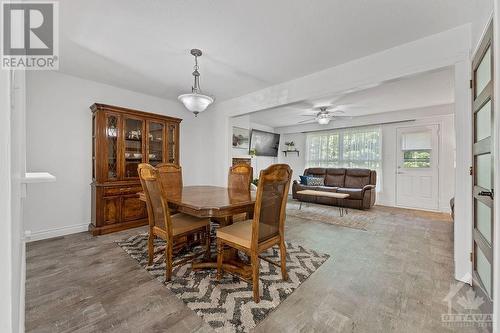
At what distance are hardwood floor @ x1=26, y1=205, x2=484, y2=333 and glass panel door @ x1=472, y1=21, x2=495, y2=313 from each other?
0.32 metres

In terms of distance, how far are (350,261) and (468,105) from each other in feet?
6.31

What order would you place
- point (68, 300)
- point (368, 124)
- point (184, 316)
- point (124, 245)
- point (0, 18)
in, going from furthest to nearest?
1. point (368, 124)
2. point (124, 245)
3. point (68, 300)
4. point (184, 316)
5. point (0, 18)

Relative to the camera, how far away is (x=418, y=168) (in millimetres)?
5133

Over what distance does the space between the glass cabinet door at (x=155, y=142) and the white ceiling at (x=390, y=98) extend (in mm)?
2788

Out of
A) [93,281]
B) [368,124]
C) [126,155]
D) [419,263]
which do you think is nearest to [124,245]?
[93,281]

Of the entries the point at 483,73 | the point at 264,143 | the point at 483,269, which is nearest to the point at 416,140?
the point at 264,143

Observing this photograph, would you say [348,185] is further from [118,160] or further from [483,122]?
[118,160]

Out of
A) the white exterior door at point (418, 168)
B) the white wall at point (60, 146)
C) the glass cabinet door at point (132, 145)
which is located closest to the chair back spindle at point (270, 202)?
the glass cabinet door at point (132, 145)

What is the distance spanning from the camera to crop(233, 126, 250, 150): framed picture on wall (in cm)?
538

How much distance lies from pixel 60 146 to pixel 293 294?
Result: 3765 millimetres

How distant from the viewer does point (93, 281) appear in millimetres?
1942

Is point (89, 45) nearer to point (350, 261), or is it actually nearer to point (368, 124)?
point (350, 261)


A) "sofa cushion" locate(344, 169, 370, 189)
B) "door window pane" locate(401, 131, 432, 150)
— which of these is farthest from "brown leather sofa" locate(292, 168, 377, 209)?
"door window pane" locate(401, 131, 432, 150)

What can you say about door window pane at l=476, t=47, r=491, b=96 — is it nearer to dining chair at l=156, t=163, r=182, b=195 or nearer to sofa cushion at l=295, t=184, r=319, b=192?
dining chair at l=156, t=163, r=182, b=195
